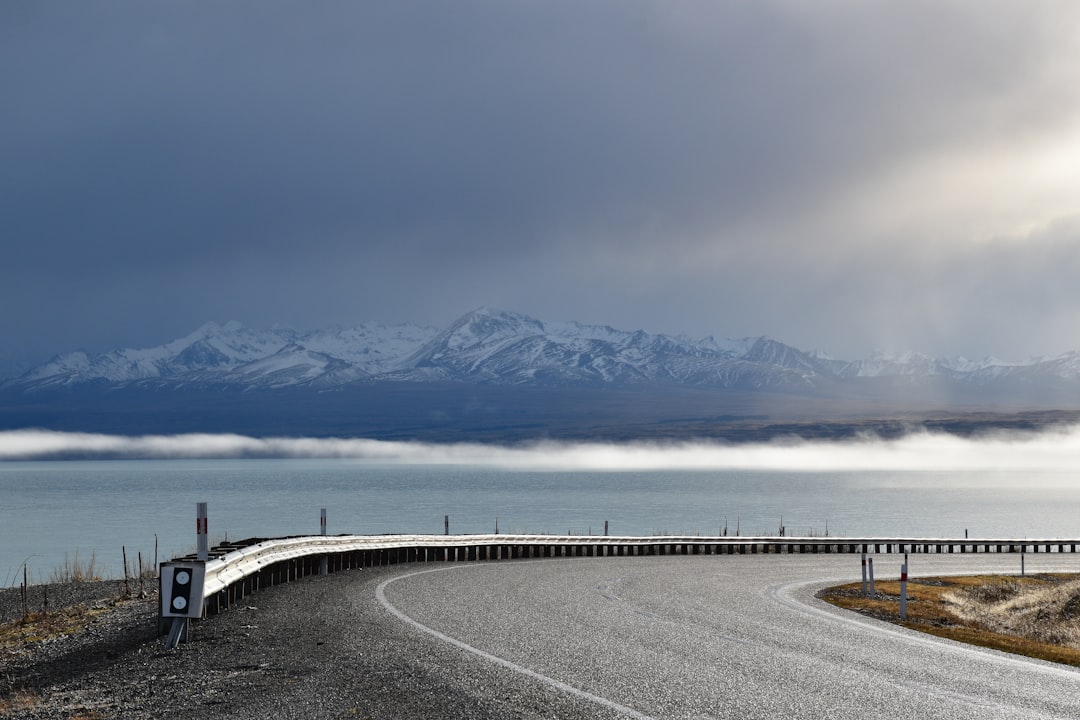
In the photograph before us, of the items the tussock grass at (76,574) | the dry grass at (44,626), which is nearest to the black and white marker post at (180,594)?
the dry grass at (44,626)

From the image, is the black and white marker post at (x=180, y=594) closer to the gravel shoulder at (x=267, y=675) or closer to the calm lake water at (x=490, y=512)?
the gravel shoulder at (x=267, y=675)

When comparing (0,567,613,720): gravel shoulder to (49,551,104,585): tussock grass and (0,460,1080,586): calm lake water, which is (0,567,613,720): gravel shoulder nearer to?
(49,551,104,585): tussock grass

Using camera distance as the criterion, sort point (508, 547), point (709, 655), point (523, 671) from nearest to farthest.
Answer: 1. point (523, 671)
2. point (709, 655)
3. point (508, 547)

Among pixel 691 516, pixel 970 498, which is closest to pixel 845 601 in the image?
pixel 691 516

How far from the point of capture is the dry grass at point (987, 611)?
18.2m

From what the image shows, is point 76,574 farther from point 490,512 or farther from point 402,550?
point 490,512

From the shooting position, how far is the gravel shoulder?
11000mm

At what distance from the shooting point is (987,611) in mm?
27328

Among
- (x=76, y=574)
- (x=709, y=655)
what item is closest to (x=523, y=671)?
(x=709, y=655)

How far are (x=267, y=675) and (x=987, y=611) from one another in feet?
64.6

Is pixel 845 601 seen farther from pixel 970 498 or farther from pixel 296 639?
pixel 970 498

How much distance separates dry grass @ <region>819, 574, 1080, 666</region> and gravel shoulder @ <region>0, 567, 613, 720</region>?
818 cm

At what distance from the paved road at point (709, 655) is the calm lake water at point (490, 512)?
3622 cm

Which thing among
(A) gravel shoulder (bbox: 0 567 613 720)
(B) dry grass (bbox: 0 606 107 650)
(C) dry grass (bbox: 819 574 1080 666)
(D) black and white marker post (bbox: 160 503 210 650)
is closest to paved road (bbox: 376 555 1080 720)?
(A) gravel shoulder (bbox: 0 567 613 720)
